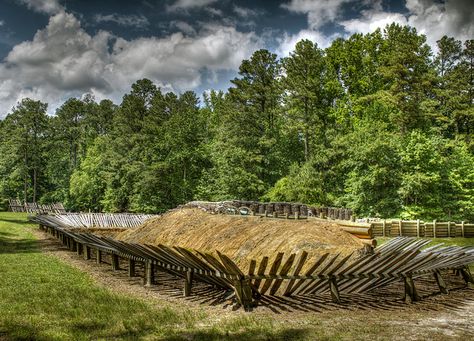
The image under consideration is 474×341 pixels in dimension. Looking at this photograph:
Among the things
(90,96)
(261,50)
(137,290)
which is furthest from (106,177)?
(137,290)

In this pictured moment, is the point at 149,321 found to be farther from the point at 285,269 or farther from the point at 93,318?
the point at 285,269

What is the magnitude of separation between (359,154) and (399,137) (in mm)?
4471

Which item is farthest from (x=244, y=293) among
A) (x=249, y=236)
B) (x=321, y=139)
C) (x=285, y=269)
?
(x=321, y=139)

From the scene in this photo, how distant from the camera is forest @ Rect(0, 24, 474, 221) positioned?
1262 inches

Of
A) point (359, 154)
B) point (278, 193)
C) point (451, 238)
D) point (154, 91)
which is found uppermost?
point (154, 91)

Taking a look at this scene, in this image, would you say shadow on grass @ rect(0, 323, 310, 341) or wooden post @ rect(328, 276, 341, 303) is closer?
shadow on grass @ rect(0, 323, 310, 341)

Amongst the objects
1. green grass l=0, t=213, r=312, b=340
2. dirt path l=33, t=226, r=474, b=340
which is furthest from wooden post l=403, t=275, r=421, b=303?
green grass l=0, t=213, r=312, b=340

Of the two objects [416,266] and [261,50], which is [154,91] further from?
[416,266]

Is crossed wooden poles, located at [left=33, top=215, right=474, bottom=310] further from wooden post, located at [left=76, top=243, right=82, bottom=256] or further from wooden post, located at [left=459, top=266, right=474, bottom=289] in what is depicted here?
wooden post, located at [left=76, top=243, right=82, bottom=256]

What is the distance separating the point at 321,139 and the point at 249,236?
27539mm

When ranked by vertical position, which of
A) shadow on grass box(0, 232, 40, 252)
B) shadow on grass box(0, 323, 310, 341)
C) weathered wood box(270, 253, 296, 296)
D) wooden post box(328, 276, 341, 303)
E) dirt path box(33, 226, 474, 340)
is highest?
weathered wood box(270, 253, 296, 296)

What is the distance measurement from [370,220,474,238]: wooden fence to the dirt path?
50.8ft

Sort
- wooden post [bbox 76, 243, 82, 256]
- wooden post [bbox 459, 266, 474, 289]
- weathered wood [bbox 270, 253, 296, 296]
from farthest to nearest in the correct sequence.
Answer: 1. wooden post [bbox 76, 243, 82, 256]
2. wooden post [bbox 459, 266, 474, 289]
3. weathered wood [bbox 270, 253, 296, 296]

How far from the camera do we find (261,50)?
132 feet
